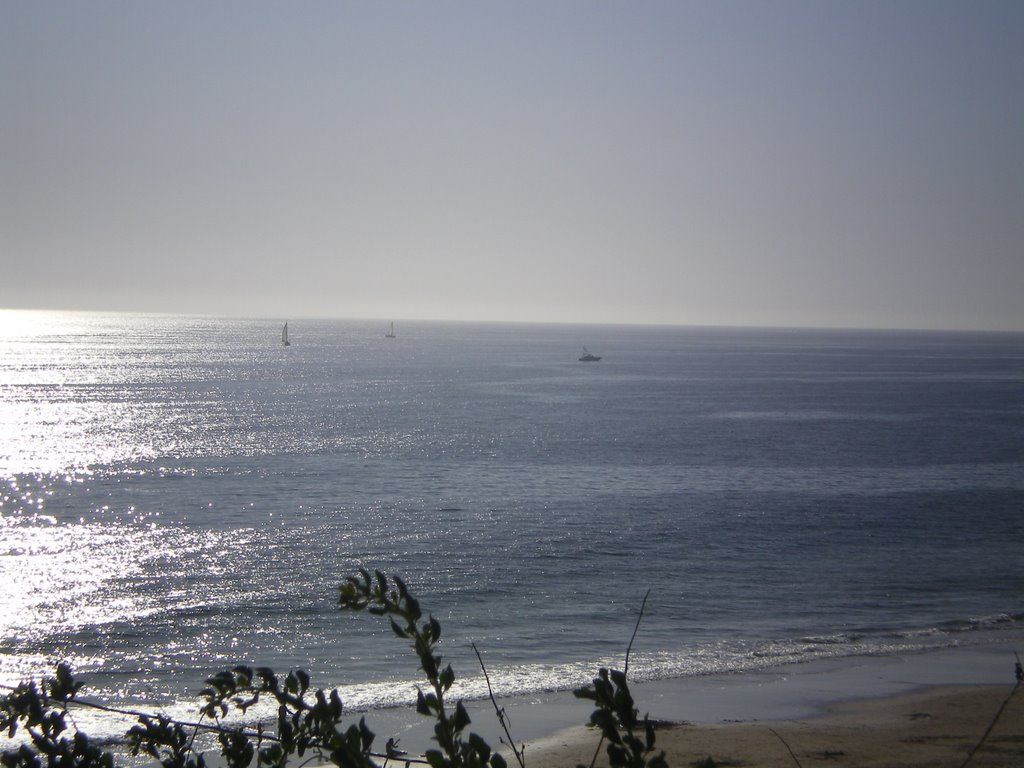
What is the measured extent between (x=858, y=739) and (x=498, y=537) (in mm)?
19187

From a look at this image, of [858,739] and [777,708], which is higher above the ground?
[858,739]

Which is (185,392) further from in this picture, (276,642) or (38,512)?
(276,642)

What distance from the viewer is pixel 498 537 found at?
3478 centimetres

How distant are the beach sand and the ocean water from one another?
341 centimetres

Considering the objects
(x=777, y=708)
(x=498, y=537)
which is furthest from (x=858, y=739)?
(x=498, y=537)

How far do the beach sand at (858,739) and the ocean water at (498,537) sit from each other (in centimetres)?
341

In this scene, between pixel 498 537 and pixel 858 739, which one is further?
pixel 498 537

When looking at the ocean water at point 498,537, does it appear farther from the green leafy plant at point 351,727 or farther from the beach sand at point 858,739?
the green leafy plant at point 351,727

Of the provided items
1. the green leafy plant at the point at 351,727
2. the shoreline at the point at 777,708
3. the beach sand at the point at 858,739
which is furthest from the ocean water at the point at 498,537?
the green leafy plant at the point at 351,727

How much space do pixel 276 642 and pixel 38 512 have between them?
20850 millimetres

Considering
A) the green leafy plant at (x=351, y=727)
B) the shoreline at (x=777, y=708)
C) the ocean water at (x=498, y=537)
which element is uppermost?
the green leafy plant at (x=351, y=727)

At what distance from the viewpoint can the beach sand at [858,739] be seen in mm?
15461

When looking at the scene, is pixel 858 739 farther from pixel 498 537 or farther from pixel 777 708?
pixel 498 537

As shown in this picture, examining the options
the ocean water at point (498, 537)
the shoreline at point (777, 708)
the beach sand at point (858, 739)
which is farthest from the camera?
the ocean water at point (498, 537)
